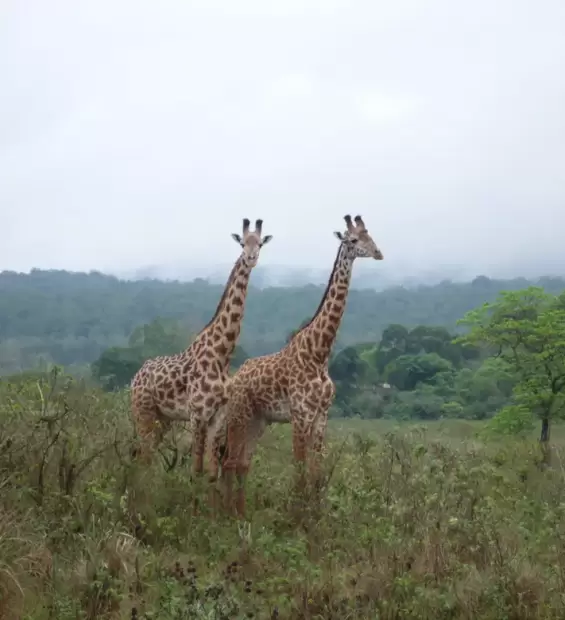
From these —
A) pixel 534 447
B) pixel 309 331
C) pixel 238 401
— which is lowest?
pixel 534 447

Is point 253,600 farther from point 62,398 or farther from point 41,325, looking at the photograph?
point 41,325

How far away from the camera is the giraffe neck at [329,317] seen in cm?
774

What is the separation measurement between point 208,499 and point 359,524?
135 cm

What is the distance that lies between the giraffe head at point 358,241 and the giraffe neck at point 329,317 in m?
0.11

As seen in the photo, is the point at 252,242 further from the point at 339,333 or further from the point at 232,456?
the point at 339,333

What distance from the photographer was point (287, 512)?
645 cm

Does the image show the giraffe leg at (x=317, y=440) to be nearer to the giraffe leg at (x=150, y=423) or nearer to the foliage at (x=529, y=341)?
the giraffe leg at (x=150, y=423)

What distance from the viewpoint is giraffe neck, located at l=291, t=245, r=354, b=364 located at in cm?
774

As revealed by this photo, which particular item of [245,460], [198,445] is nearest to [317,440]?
[245,460]

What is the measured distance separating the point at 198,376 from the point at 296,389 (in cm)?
95

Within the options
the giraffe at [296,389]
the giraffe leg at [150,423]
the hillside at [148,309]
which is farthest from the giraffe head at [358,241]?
the hillside at [148,309]

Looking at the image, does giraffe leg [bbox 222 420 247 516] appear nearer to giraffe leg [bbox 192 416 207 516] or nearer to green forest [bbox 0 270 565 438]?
giraffe leg [bbox 192 416 207 516]

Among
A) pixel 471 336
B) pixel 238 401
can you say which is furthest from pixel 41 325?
pixel 238 401

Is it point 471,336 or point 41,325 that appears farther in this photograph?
point 41,325
